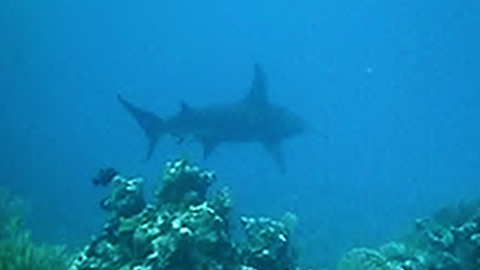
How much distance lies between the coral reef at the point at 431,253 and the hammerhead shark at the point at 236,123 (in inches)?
401

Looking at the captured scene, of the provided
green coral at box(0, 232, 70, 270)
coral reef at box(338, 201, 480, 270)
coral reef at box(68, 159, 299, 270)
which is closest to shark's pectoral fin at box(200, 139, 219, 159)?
coral reef at box(338, 201, 480, 270)

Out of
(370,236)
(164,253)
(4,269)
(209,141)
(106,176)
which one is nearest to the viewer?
(164,253)

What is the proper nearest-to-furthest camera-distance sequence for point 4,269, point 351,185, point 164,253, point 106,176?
point 164,253 → point 4,269 → point 106,176 → point 351,185

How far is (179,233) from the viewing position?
9555mm

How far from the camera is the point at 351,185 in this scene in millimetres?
46969

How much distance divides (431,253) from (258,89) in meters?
11.5

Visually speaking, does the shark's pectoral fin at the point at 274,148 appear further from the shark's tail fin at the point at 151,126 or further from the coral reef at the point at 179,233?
the coral reef at the point at 179,233

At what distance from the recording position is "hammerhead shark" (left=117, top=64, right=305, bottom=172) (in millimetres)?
23609

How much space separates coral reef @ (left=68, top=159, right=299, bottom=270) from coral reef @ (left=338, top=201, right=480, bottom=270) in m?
1.43

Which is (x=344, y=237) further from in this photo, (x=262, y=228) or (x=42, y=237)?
(x=262, y=228)

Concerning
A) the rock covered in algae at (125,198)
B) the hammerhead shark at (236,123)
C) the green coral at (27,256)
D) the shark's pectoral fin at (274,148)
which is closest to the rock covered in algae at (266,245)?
the rock covered in algae at (125,198)

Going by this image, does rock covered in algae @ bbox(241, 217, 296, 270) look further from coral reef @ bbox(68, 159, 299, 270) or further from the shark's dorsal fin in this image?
the shark's dorsal fin

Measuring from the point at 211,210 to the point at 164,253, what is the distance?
798 mm

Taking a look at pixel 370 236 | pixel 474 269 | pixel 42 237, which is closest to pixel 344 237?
pixel 370 236
